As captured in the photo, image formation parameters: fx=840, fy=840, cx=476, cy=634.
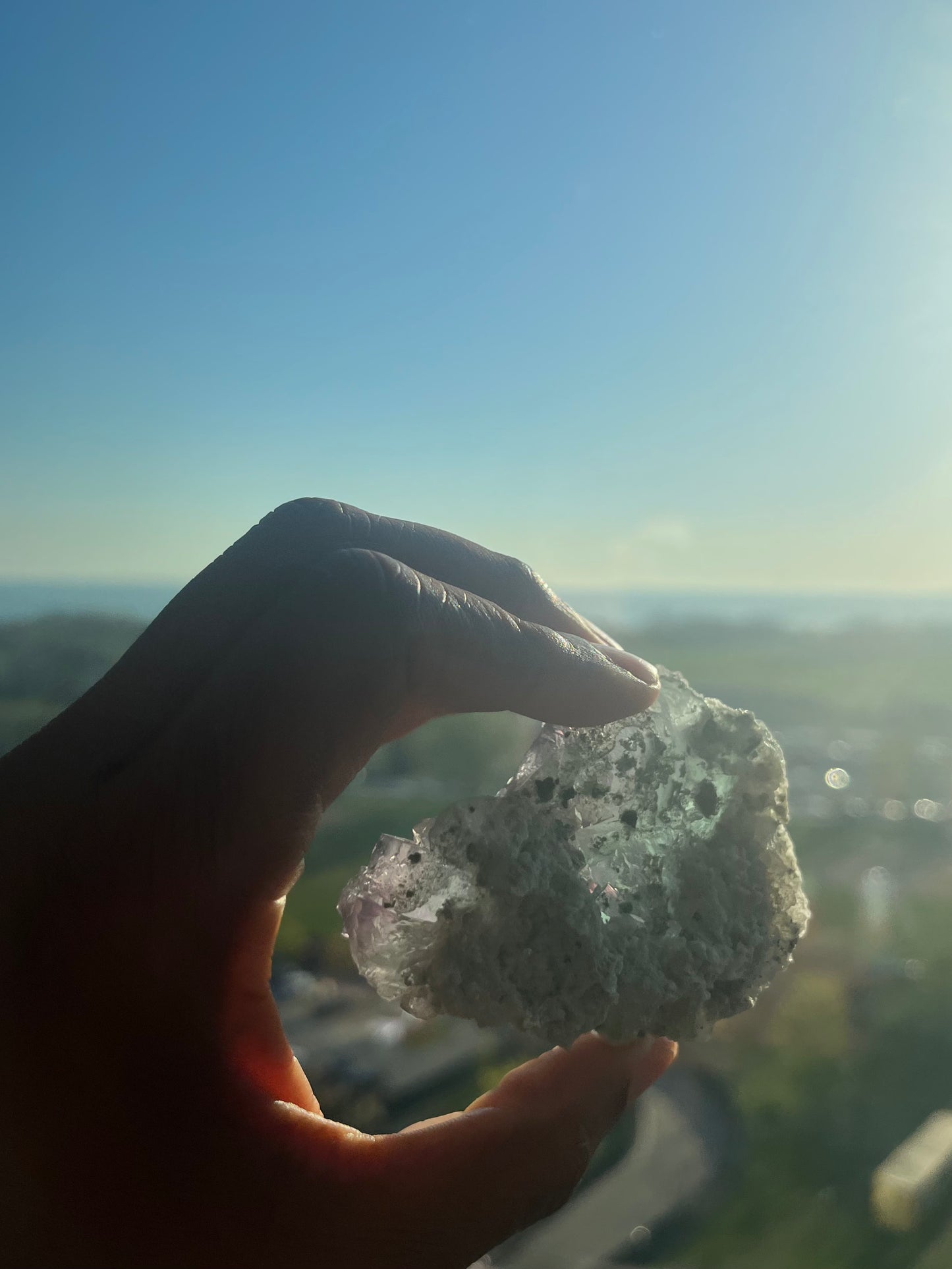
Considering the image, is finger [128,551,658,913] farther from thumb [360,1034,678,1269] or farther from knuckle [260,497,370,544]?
thumb [360,1034,678,1269]

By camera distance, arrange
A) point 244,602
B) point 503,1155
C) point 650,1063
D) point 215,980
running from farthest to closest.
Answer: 1. point 650,1063
2. point 244,602
3. point 503,1155
4. point 215,980

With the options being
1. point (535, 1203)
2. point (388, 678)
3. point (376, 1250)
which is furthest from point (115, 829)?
point (535, 1203)

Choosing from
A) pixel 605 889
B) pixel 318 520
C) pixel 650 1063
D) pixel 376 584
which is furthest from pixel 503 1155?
pixel 318 520

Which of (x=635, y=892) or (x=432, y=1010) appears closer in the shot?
(x=432, y=1010)

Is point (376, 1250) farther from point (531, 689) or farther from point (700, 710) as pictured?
point (700, 710)

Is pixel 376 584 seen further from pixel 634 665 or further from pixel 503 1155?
pixel 503 1155

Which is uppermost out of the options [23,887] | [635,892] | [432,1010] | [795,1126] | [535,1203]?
[23,887]
